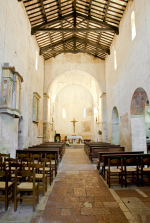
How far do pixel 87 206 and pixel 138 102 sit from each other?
6.95 meters

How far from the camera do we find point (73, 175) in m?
6.22

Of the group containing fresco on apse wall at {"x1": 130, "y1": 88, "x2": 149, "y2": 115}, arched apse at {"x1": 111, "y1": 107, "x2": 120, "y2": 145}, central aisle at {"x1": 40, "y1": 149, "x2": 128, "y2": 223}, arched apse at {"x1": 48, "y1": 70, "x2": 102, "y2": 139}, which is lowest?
central aisle at {"x1": 40, "y1": 149, "x2": 128, "y2": 223}

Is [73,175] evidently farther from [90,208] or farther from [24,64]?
[24,64]

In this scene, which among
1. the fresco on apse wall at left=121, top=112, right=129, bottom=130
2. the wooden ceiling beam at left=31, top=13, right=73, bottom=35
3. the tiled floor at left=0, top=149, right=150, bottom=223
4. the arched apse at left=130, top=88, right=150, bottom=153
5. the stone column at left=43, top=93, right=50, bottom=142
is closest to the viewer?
the tiled floor at left=0, top=149, right=150, bottom=223

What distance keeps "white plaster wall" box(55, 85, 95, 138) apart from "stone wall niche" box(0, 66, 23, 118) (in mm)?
17303

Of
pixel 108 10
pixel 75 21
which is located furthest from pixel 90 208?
pixel 75 21

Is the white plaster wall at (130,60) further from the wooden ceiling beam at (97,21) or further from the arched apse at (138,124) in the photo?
the wooden ceiling beam at (97,21)

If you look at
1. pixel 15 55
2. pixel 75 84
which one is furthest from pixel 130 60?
pixel 75 84

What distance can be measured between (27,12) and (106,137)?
1158 cm

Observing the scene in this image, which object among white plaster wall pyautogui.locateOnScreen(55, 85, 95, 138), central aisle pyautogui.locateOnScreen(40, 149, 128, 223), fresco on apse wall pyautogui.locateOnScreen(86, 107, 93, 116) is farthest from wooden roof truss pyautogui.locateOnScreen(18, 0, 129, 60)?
fresco on apse wall pyautogui.locateOnScreen(86, 107, 93, 116)

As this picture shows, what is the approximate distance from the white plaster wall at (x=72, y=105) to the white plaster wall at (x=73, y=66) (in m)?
7.60

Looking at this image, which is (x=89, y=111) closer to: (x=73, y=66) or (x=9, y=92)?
(x=73, y=66)

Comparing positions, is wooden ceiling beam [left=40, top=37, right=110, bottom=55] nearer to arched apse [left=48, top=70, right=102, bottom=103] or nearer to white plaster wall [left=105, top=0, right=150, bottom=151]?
white plaster wall [left=105, top=0, right=150, bottom=151]

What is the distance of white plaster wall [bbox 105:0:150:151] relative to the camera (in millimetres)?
7326
